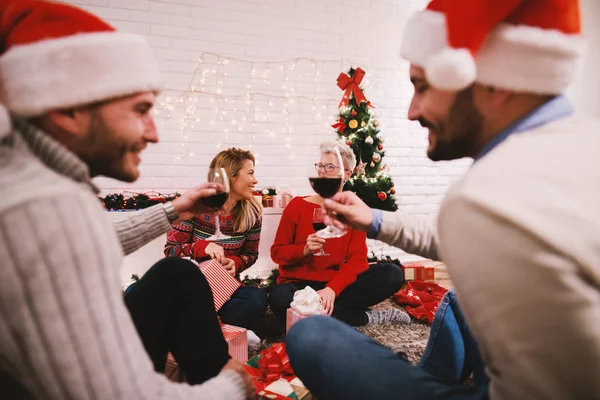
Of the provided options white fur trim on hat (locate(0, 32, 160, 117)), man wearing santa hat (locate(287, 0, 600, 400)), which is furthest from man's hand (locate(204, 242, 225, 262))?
white fur trim on hat (locate(0, 32, 160, 117))

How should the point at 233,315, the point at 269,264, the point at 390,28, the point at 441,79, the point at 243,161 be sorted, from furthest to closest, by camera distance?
the point at 390,28
the point at 269,264
the point at 243,161
the point at 233,315
the point at 441,79

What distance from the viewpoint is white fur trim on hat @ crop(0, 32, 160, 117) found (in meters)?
0.62

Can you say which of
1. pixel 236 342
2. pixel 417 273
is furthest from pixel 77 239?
pixel 417 273

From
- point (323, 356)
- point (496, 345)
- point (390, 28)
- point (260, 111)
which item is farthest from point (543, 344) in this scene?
point (390, 28)

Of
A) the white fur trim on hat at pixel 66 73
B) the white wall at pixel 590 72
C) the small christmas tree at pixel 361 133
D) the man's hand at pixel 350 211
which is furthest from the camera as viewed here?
the white wall at pixel 590 72

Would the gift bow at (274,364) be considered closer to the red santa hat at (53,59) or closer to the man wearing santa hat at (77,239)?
the man wearing santa hat at (77,239)

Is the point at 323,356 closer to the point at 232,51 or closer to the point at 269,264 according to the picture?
the point at 269,264

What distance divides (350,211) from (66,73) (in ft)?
2.16

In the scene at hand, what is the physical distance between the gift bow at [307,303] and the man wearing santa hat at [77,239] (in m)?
0.75

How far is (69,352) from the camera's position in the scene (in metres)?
0.49

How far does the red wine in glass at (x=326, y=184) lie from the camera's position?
3.82ft

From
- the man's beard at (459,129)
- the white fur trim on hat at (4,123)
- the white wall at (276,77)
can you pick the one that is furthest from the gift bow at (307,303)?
the white wall at (276,77)

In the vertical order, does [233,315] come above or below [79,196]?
below

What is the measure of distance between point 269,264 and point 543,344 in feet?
8.59
